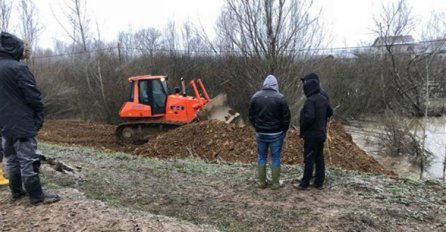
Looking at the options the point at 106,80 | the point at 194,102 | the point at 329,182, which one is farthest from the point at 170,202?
the point at 106,80

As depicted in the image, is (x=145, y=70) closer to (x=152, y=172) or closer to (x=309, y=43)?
(x=309, y=43)

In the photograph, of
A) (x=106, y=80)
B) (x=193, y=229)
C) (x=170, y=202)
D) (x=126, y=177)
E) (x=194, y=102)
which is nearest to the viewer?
(x=193, y=229)

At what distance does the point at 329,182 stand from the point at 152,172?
314cm

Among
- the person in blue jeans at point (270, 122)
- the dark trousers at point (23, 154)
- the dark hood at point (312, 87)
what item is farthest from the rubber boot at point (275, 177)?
the dark trousers at point (23, 154)

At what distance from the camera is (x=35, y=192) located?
214 inches

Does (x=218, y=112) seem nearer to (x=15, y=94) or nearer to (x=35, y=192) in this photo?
(x=35, y=192)

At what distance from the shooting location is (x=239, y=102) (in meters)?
23.6

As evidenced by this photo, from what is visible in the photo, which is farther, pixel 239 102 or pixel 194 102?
pixel 239 102

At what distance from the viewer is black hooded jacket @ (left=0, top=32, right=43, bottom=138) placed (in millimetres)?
5059

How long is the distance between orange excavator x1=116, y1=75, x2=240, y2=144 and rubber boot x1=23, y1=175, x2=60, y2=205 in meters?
10.0

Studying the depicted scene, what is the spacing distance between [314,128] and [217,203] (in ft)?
6.16

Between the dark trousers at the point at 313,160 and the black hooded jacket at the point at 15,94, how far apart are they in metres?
3.86

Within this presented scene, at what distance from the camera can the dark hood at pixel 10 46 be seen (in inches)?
203

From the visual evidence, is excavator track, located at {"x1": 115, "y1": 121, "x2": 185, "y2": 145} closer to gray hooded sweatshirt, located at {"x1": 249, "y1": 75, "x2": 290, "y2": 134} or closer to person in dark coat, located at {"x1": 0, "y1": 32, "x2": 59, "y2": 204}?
gray hooded sweatshirt, located at {"x1": 249, "y1": 75, "x2": 290, "y2": 134}
